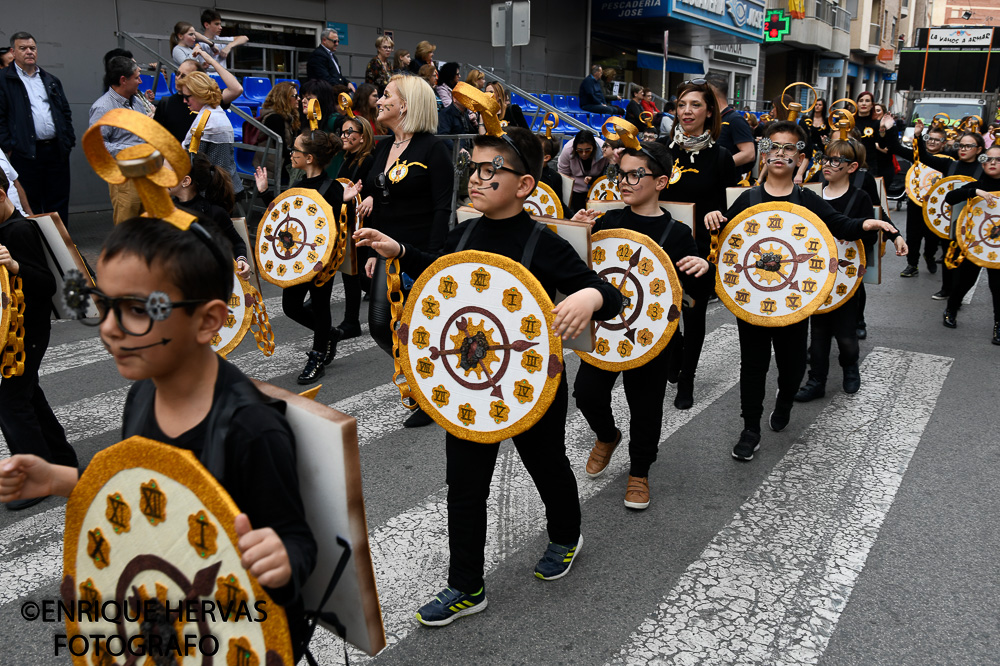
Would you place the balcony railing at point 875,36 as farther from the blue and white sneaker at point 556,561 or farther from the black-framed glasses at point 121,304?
the black-framed glasses at point 121,304

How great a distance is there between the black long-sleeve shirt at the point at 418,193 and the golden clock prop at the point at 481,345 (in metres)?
1.85

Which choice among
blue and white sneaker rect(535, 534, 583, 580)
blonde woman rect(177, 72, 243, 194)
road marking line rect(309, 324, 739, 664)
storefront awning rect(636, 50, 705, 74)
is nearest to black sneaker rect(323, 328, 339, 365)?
road marking line rect(309, 324, 739, 664)

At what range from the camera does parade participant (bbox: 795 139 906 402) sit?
5836mm

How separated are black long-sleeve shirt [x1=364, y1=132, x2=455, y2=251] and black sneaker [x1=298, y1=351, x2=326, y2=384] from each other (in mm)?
1534

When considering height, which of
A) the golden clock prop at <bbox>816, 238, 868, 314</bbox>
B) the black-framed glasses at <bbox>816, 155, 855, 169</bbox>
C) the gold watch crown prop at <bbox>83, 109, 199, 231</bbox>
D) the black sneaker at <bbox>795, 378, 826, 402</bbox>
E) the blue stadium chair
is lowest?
the black sneaker at <bbox>795, 378, 826, 402</bbox>

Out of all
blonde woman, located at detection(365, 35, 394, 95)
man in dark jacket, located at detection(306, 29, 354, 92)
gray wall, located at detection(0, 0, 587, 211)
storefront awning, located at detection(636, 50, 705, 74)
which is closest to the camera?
blonde woman, located at detection(365, 35, 394, 95)

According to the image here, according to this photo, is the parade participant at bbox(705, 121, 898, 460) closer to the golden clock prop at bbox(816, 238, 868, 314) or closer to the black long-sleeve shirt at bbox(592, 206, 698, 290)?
the golden clock prop at bbox(816, 238, 868, 314)

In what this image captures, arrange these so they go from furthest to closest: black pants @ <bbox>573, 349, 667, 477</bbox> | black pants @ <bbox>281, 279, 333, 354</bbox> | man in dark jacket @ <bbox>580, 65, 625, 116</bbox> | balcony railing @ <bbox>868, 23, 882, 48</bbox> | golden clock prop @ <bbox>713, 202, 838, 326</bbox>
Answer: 1. balcony railing @ <bbox>868, 23, 882, 48</bbox>
2. man in dark jacket @ <bbox>580, 65, 625, 116</bbox>
3. black pants @ <bbox>281, 279, 333, 354</bbox>
4. golden clock prop @ <bbox>713, 202, 838, 326</bbox>
5. black pants @ <bbox>573, 349, 667, 477</bbox>

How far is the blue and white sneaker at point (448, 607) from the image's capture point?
10.0ft

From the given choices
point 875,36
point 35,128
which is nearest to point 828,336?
point 35,128

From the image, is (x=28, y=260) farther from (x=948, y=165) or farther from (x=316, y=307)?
(x=948, y=165)

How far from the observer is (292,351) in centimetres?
686

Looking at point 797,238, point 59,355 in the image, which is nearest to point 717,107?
point 797,238

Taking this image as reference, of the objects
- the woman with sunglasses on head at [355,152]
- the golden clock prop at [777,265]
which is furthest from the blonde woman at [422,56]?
the golden clock prop at [777,265]
